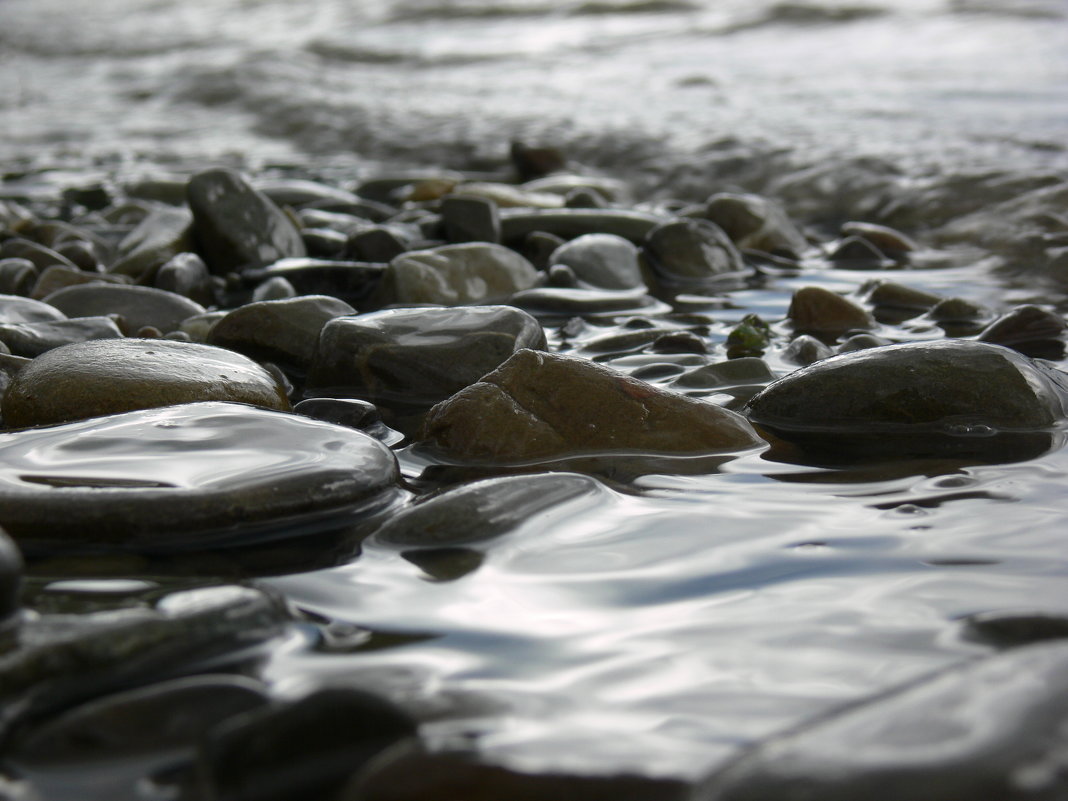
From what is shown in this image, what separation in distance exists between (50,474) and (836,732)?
1174 millimetres

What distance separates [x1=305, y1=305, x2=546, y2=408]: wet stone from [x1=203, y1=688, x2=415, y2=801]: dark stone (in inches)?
54.6

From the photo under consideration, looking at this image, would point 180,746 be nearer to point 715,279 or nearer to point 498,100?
point 715,279

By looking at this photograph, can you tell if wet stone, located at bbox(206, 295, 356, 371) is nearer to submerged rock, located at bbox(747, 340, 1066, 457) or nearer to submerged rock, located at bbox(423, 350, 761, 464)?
submerged rock, located at bbox(423, 350, 761, 464)

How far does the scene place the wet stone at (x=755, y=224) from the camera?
4184 mm

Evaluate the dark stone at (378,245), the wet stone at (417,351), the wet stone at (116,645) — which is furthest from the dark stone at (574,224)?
the wet stone at (116,645)

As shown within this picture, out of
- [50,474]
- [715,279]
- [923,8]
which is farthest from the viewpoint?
[923,8]

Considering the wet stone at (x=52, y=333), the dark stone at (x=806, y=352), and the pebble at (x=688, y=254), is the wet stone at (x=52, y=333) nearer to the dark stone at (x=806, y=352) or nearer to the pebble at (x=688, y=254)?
the dark stone at (x=806, y=352)

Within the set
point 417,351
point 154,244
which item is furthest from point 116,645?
point 154,244

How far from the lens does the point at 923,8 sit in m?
13.4

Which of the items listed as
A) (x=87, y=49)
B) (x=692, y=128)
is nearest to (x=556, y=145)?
(x=692, y=128)

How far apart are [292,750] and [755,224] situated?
353cm

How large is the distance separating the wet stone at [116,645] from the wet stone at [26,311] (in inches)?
63.6

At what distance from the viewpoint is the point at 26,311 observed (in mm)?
2701

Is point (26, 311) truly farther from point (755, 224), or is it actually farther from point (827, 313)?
point (755, 224)
